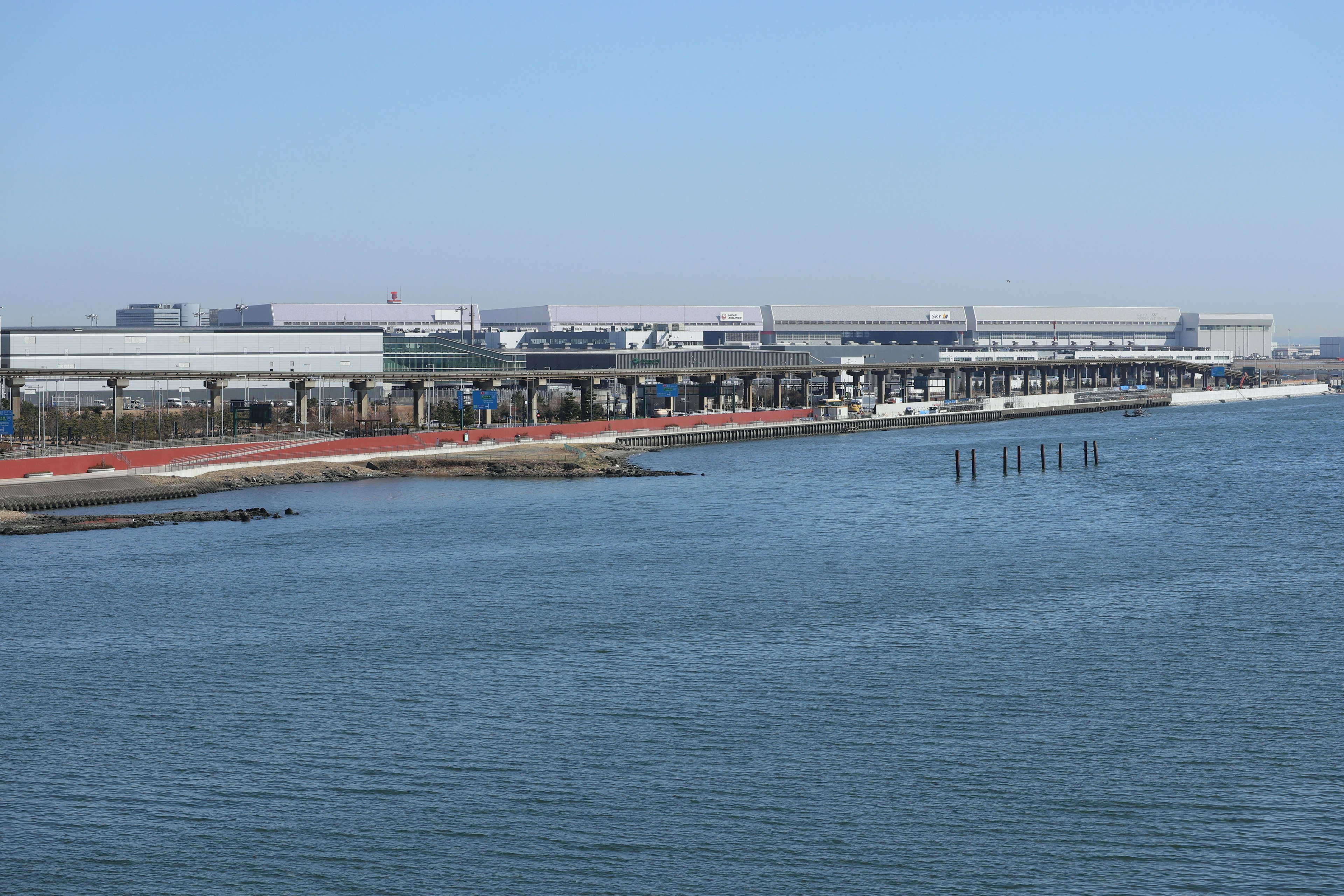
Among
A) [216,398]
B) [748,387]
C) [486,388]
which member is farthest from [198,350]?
[748,387]

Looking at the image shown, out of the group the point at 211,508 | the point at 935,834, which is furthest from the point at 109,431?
the point at 935,834

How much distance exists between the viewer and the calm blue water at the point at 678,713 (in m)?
25.5

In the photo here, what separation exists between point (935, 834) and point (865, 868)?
6.94 feet

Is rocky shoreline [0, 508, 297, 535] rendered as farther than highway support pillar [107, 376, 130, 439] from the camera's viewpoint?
No

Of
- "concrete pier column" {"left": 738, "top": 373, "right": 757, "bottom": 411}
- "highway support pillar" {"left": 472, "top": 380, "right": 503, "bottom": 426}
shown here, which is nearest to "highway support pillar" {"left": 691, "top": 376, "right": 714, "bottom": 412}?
"concrete pier column" {"left": 738, "top": 373, "right": 757, "bottom": 411}

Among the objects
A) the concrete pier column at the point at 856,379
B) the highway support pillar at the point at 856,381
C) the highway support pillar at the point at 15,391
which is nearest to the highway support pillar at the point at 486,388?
the highway support pillar at the point at 15,391

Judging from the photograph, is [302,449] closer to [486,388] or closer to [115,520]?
[115,520]

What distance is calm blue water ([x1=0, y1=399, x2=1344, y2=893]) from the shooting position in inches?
1005

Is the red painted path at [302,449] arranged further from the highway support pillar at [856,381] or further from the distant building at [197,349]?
the highway support pillar at [856,381]

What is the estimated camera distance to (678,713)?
112 feet

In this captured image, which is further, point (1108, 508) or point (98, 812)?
point (1108, 508)

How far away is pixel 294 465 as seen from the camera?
317ft

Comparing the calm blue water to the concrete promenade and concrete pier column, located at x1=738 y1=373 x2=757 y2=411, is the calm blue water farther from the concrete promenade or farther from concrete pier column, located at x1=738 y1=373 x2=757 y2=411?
concrete pier column, located at x1=738 y1=373 x2=757 y2=411

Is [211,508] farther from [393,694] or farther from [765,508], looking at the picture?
[393,694]
